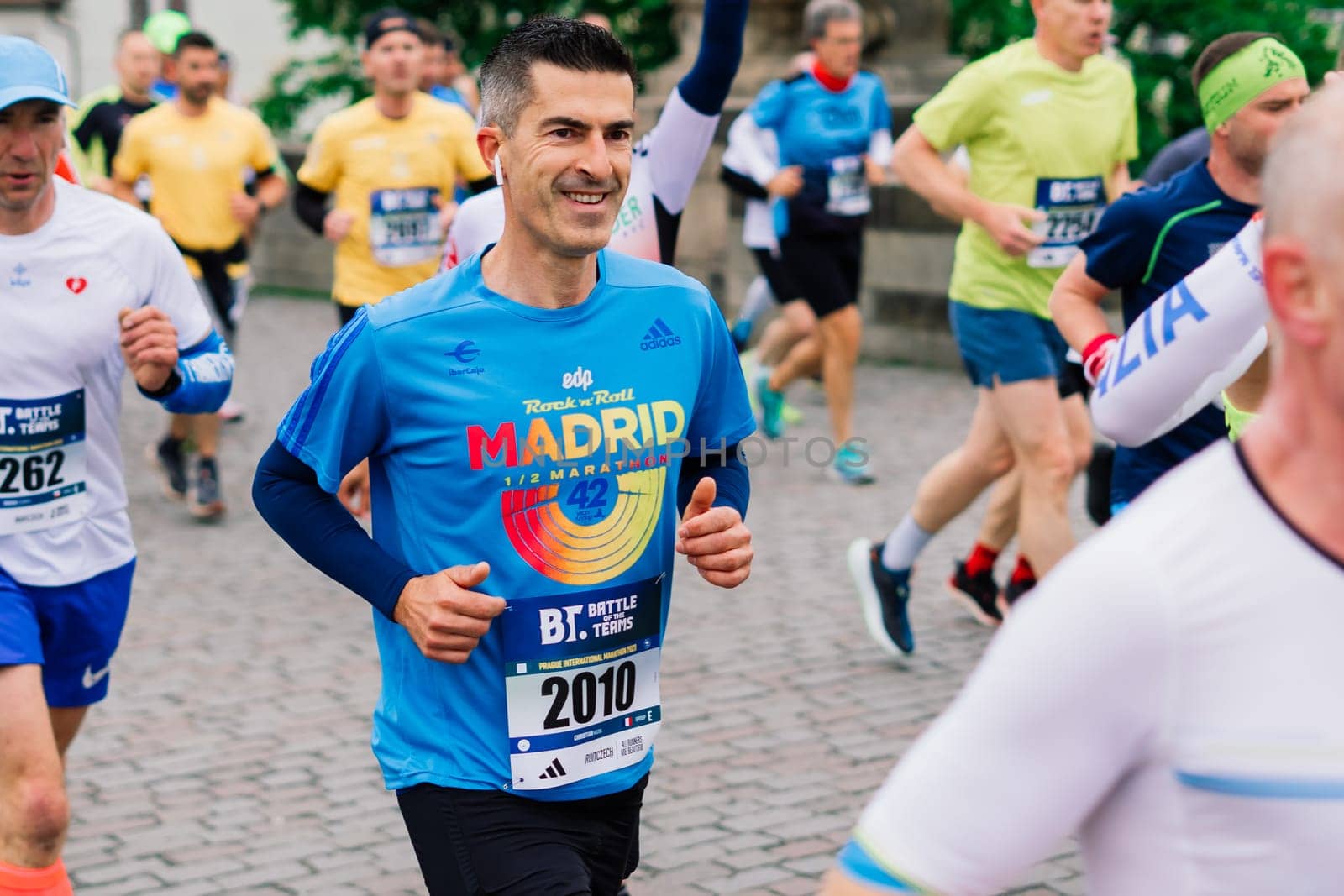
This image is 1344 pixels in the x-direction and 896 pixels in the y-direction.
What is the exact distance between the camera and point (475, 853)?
300 cm

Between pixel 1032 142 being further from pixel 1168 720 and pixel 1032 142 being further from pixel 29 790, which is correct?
pixel 1168 720

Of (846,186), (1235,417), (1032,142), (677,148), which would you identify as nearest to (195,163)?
(846,186)

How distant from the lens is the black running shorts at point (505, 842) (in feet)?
9.72

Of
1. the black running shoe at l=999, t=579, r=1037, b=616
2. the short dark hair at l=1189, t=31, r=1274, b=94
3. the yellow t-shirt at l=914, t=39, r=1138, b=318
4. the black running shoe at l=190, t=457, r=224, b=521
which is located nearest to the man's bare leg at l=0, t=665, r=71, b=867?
the short dark hair at l=1189, t=31, r=1274, b=94

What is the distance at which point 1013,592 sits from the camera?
23.4ft

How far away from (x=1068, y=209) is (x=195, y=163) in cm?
595

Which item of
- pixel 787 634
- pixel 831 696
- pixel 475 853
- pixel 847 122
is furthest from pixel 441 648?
pixel 847 122

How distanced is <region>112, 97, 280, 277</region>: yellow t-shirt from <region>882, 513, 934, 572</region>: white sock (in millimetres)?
5639

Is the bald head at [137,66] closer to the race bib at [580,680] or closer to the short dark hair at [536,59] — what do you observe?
the short dark hair at [536,59]

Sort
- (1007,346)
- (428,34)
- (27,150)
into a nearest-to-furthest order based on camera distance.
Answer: (27,150), (1007,346), (428,34)

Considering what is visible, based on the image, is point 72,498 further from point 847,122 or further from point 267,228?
point 267,228

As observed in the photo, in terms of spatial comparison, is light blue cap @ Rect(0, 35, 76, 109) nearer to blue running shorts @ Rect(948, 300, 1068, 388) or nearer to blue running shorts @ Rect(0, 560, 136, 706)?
blue running shorts @ Rect(0, 560, 136, 706)

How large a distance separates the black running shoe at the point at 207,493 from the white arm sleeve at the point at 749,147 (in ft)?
11.2

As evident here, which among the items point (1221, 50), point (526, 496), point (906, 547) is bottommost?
point (906, 547)
